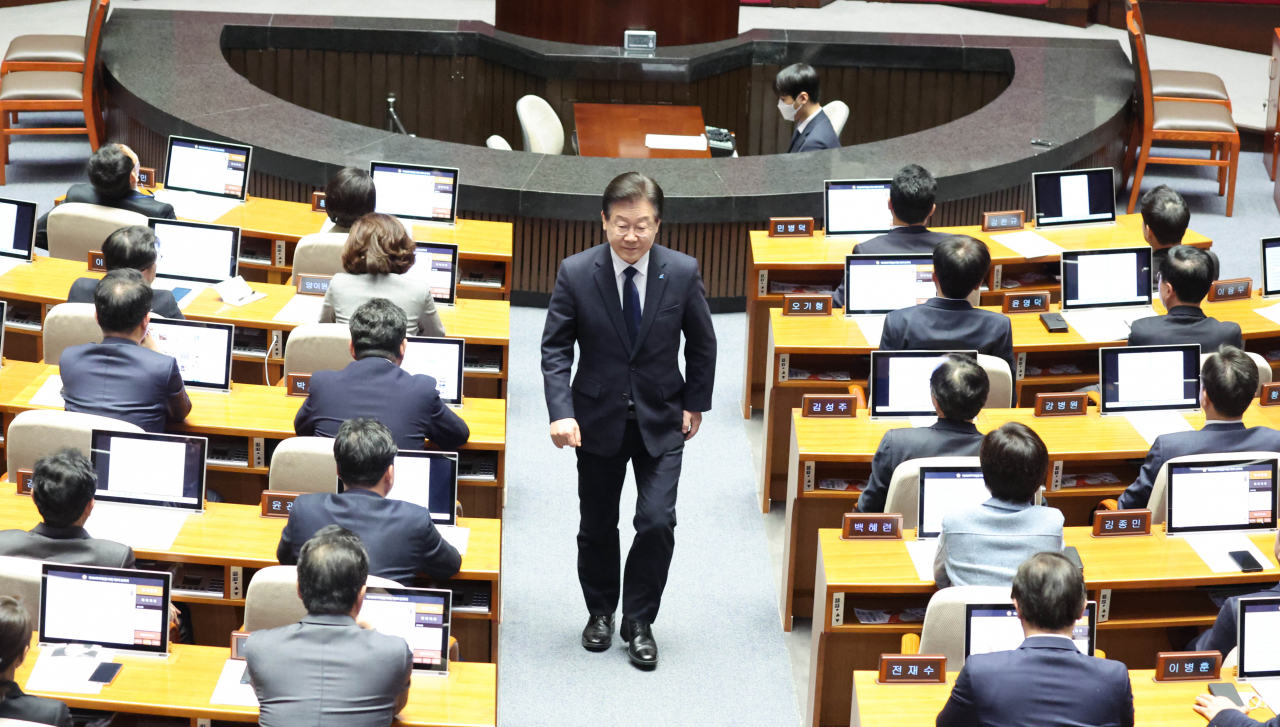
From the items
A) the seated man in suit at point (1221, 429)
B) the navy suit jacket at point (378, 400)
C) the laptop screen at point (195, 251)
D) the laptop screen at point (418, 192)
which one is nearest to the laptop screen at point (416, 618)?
the navy suit jacket at point (378, 400)

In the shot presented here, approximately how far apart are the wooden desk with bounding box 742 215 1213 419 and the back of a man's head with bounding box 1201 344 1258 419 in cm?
191

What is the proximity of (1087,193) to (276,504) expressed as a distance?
13.4ft

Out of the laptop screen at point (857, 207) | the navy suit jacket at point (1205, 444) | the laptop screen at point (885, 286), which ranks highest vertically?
the laptop screen at point (857, 207)

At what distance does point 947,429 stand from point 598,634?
1.26 m

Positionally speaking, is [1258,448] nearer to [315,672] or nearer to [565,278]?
[565,278]

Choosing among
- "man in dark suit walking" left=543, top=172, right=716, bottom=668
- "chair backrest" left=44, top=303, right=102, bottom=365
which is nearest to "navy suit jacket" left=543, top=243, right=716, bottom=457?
"man in dark suit walking" left=543, top=172, right=716, bottom=668

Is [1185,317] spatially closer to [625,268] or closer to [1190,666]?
[1190,666]

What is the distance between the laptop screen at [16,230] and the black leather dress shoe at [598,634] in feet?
9.55

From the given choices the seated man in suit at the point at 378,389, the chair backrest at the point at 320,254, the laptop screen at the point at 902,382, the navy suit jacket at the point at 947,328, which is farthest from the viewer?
the chair backrest at the point at 320,254

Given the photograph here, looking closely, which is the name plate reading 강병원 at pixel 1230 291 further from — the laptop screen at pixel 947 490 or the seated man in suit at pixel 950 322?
the laptop screen at pixel 947 490

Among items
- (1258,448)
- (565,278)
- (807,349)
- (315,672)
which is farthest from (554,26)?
(315,672)

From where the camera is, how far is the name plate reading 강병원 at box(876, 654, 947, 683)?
11.3ft

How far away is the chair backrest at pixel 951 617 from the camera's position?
3492 millimetres

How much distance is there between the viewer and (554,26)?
9.18m
